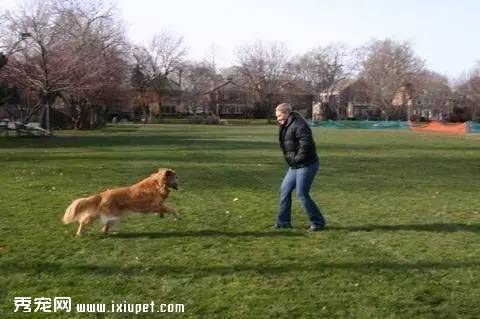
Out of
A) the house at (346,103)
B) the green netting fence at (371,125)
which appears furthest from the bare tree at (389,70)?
the green netting fence at (371,125)

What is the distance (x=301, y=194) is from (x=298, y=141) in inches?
31.2

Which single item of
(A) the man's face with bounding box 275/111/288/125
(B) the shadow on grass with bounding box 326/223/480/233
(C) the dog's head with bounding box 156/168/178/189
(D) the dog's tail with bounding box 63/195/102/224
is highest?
(A) the man's face with bounding box 275/111/288/125

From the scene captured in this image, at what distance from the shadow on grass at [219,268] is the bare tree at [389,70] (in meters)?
103

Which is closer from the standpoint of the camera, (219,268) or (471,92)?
(219,268)

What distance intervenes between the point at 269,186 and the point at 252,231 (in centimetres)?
571

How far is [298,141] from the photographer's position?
28.1 ft

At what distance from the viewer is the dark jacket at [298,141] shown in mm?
8469

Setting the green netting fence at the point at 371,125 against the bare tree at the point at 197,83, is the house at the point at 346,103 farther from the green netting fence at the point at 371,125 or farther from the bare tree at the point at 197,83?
the green netting fence at the point at 371,125

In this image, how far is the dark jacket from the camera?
8.47 meters

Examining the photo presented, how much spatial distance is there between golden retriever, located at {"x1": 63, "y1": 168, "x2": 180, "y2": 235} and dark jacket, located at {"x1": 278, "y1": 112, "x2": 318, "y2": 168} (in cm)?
184

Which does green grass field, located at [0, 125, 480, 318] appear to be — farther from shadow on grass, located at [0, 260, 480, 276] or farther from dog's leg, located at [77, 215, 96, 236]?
dog's leg, located at [77, 215, 96, 236]

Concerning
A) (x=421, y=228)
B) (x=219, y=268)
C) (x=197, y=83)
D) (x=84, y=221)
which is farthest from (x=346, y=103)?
(x=219, y=268)

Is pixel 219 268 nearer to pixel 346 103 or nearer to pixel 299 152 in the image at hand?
pixel 299 152

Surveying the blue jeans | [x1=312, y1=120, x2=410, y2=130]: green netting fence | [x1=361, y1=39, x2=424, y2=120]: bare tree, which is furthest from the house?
the blue jeans
